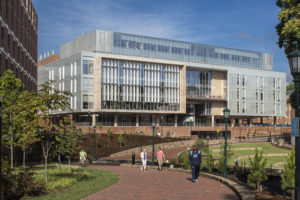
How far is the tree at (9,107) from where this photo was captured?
21.1 m

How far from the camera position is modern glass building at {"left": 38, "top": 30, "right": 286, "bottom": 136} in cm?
6994

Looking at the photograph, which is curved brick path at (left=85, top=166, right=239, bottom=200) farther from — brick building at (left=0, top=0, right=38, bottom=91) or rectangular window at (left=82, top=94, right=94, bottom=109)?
rectangular window at (left=82, top=94, right=94, bottom=109)

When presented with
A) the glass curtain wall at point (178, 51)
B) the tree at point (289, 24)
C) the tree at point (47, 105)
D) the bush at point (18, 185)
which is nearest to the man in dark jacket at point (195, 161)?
the tree at point (47, 105)

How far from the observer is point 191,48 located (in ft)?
302

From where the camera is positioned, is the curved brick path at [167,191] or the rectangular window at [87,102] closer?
the curved brick path at [167,191]

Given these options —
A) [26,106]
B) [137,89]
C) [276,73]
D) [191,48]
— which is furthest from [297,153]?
[276,73]

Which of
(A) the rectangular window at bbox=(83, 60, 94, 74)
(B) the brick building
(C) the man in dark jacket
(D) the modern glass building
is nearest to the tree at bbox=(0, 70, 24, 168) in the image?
(B) the brick building

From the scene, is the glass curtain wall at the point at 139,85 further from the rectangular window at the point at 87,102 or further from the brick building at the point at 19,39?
the brick building at the point at 19,39

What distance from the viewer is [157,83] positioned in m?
75.9

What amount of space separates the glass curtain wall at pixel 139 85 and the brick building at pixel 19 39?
1709 centimetres

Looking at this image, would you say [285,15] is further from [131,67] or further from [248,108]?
[248,108]

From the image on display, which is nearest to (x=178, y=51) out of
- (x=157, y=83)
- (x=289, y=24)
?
(x=157, y=83)

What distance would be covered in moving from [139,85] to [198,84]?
1747 centimetres

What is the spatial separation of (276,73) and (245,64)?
10.6m
